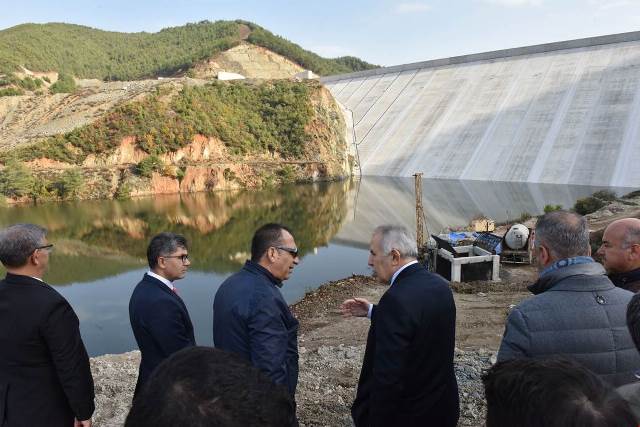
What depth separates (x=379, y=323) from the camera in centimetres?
220

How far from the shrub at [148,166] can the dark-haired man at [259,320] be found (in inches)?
1182

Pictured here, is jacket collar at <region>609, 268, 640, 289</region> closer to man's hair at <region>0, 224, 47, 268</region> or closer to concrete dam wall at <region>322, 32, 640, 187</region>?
man's hair at <region>0, 224, 47, 268</region>

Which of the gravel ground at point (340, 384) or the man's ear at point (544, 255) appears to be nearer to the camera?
the man's ear at point (544, 255)

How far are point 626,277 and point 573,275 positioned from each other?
749 millimetres

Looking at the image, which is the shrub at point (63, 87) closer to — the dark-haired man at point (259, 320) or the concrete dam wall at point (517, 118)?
the concrete dam wall at point (517, 118)

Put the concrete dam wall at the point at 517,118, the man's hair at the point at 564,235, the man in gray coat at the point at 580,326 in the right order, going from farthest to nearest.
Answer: the concrete dam wall at the point at 517,118 < the man's hair at the point at 564,235 < the man in gray coat at the point at 580,326

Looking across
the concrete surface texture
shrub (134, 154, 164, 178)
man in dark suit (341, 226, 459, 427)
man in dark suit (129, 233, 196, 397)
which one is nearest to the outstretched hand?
man in dark suit (341, 226, 459, 427)

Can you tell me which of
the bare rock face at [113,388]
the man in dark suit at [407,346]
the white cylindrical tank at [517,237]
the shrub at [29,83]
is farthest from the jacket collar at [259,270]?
A: the shrub at [29,83]

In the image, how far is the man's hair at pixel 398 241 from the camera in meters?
2.27

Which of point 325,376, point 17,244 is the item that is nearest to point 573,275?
point 17,244

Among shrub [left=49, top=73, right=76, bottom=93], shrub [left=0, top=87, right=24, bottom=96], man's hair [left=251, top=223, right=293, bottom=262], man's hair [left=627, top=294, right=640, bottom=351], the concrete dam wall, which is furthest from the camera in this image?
A: shrub [left=49, top=73, right=76, bottom=93]

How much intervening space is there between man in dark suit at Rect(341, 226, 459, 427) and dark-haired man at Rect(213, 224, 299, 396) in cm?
44

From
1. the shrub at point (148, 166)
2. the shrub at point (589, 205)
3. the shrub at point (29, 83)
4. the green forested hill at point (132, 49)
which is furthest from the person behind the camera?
the green forested hill at point (132, 49)

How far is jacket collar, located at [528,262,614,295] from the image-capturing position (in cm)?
182
